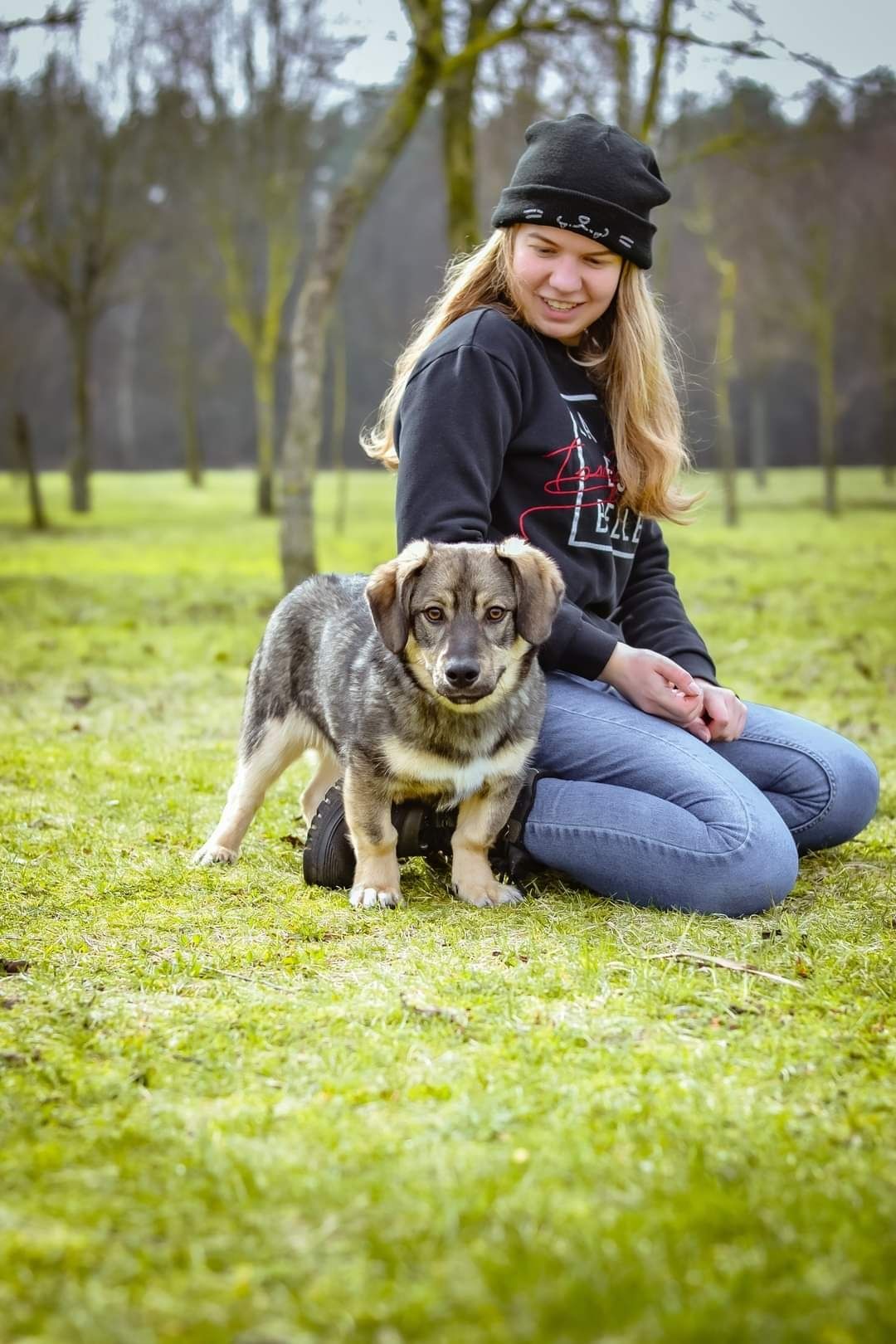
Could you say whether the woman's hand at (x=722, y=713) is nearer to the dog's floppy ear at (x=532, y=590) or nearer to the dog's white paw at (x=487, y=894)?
the dog's floppy ear at (x=532, y=590)

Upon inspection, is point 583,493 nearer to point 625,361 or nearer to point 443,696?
point 625,361

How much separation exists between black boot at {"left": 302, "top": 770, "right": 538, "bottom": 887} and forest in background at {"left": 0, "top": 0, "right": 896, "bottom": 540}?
842 centimetres

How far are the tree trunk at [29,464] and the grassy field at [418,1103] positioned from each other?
16.6 m

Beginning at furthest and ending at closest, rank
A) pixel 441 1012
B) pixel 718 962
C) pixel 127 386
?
pixel 127 386 < pixel 718 962 < pixel 441 1012

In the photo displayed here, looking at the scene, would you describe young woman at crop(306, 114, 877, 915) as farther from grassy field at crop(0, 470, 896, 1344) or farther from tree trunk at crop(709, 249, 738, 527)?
tree trunk at crop(709, 249, 738, 527)

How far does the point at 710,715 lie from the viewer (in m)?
4.59

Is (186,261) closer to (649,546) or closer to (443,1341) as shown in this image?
(649,546)

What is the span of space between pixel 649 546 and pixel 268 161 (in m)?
22.3

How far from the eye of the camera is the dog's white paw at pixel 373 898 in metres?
4.12

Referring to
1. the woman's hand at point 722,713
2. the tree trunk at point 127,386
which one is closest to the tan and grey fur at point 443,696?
the woman's hand at point 722,713

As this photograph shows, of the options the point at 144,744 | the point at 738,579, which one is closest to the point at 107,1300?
the point at 144,744

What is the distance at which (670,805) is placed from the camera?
4145mm

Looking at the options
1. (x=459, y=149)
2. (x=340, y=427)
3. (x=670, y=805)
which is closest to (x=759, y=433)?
(x=340, y=427)

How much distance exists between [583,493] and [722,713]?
95cm
